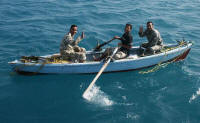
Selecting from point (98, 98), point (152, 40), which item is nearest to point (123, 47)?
point (152, 40)

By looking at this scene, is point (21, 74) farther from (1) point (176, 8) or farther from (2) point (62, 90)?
(1) point (176, 8)

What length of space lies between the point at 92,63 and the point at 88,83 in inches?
41.5

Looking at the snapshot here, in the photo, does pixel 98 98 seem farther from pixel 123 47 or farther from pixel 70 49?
pixel 123 47

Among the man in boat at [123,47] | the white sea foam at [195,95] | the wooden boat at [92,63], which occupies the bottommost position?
the white sea foam at [195,95]

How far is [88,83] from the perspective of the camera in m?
10.9

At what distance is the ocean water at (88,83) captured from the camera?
881 cm

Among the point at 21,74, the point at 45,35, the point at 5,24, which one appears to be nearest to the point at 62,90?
the point at 21,74

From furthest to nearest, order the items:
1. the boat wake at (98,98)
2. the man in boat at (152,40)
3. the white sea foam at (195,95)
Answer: the man in boat at (152,40) → the white sea foam at (195,95) → the boat wake at (98,98)

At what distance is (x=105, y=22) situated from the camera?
18453 mm

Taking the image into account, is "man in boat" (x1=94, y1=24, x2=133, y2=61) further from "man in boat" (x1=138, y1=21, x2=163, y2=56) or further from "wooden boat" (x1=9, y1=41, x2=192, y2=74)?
"man in boat" (x1=138, y1=21, x2=163, y2=56)

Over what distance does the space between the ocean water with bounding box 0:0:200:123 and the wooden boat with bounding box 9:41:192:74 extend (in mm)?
392

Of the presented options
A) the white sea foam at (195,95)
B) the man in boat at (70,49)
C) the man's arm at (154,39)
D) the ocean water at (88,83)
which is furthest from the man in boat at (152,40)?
the man in boat at (70,49)

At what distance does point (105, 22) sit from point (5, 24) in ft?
26.9

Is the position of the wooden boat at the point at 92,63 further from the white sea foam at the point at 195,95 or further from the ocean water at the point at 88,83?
the white sea foam at the point at 195,95
